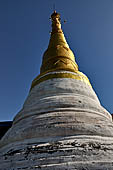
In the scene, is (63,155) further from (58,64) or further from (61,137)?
(58,64)

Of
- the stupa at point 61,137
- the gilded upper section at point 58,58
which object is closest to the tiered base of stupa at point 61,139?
the stupa at point 61,137

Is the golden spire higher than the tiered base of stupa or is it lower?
higher

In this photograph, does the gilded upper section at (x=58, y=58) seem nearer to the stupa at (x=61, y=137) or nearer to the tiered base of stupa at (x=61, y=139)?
the stupa at (x=61, y=137)

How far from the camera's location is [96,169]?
131cm

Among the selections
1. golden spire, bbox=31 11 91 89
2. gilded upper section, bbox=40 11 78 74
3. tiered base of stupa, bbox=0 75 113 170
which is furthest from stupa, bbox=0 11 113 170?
gilded upper section, bbox=40 11 78 74

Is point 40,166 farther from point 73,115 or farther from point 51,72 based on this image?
point 51,72

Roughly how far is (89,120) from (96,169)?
837mm

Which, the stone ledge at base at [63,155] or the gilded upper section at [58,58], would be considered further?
→ the gilded upper section at [58,58]

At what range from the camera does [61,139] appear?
1.76m

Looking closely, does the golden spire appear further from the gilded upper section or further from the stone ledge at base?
the stone ledge at base

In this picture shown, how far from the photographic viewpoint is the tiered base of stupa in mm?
1443

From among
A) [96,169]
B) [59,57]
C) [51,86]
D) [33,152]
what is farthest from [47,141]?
[59,57]

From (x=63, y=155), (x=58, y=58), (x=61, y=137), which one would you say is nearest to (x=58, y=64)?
(x=58, y=58)

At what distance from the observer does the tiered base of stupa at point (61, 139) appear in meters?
1.44
